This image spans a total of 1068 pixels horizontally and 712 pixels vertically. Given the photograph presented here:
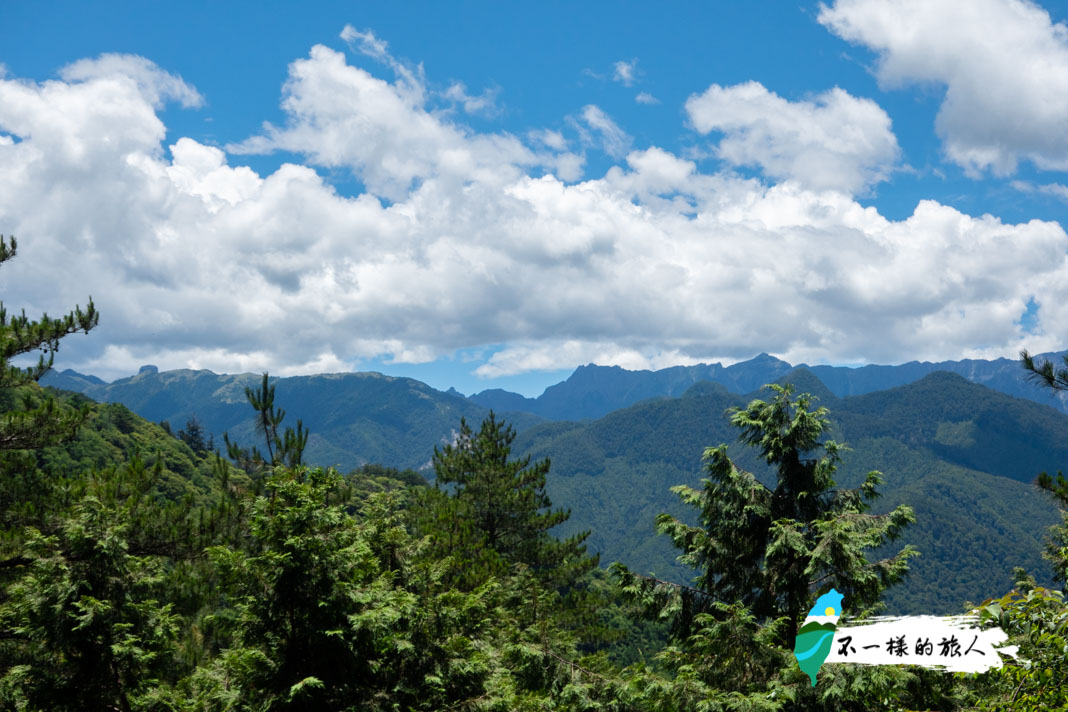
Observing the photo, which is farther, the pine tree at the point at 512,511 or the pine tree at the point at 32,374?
the pine tree at the point at 512,511

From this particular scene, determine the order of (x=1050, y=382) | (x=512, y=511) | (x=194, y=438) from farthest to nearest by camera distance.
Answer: (x=194, y=438), (x=512, y=511), (x=1050, y=382)

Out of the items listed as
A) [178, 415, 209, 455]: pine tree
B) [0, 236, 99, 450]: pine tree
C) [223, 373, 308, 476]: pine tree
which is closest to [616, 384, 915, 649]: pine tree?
[223, 373, 308, 476]: pine tree

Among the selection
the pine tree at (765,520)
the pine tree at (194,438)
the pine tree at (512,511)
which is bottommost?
the pine tree at (194,438)

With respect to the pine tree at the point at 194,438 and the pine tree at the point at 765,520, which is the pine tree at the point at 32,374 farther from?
the pine tree at the point at 194,438

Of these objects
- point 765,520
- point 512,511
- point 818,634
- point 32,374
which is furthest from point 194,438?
point 818,634

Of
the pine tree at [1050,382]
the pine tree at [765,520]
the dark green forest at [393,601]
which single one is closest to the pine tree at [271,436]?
the dark green forest at [393,601]

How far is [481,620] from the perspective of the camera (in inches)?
418

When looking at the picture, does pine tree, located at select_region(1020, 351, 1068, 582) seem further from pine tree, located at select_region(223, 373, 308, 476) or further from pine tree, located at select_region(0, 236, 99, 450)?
pine tree, located at select_region(0, 236, 99, 450)

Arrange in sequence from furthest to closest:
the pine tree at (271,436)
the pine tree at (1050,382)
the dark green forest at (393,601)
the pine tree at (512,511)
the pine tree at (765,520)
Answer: the pine tree at (512,511), the pine tree at (271,436), the pine tree at (1050,382), the pine tree at (765,520), the dark green forest at (393,601)

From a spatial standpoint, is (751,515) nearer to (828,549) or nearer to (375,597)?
(828,549)

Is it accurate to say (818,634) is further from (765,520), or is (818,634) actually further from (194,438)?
(194,438)

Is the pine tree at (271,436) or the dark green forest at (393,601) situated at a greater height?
the pine tree at (271,436)

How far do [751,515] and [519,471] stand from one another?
60.2 feet

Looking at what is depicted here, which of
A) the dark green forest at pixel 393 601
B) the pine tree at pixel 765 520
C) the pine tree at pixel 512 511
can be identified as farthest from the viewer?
the pine tree at pixel 512 511
